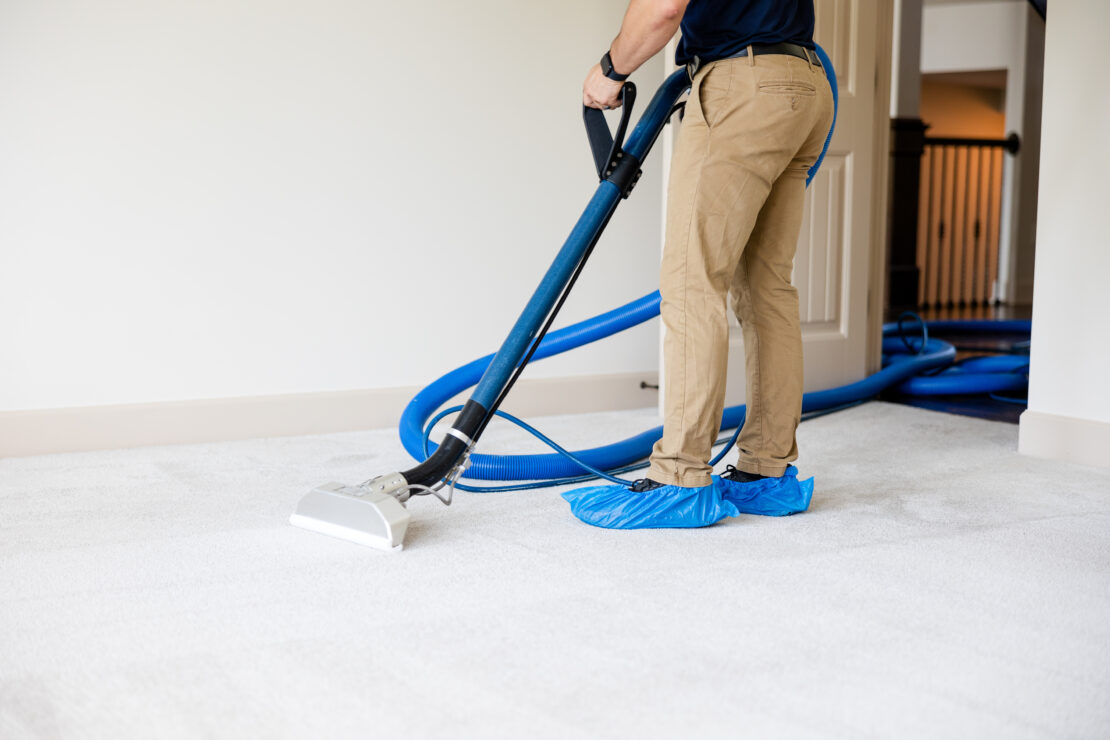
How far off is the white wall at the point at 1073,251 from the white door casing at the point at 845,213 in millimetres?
809

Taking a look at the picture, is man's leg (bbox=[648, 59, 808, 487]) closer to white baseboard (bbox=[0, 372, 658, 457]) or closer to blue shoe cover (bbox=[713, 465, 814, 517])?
blue shoe cover (bbox=[713, 465, 814, 517])

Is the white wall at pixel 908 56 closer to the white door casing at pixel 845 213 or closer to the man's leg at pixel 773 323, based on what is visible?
the white door casing at pixel 845 213

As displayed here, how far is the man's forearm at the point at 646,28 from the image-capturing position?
5.49 feet

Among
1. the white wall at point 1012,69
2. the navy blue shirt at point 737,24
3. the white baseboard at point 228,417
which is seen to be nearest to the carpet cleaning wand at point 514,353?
the navy blue shirt at point 737,24

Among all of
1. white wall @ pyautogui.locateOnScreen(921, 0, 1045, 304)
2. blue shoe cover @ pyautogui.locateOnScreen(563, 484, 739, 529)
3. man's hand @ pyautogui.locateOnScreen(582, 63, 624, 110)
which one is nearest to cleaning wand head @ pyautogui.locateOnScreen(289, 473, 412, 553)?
blue shoe cover @ pyautogui.locateOnScreen(563, 484, 739, 529)

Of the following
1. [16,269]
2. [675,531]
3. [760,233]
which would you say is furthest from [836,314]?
[16,269]

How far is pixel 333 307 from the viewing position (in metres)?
2.94

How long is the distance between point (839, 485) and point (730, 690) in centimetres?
115

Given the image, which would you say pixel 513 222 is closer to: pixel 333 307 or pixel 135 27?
pixel 333 307

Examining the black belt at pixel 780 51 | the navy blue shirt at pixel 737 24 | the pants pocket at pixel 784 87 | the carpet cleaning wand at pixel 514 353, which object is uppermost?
the navy blue shirt at pixel 737 24

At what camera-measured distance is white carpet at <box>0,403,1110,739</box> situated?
1134mm

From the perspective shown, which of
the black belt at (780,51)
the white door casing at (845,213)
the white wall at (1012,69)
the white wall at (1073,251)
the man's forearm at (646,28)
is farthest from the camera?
the white wall at (1012,69)

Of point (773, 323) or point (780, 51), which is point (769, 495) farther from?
point (780, 51)

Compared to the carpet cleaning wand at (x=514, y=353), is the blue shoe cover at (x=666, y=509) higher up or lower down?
lower down
